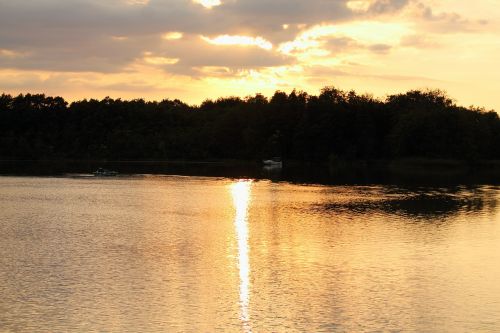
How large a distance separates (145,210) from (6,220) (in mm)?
8943

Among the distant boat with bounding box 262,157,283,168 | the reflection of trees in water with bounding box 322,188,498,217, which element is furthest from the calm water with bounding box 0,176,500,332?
the distant boat with bounding box 262,157,283,168

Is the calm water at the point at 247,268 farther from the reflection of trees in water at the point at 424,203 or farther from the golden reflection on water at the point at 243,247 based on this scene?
the reflection of trees in water at the point at 424,203

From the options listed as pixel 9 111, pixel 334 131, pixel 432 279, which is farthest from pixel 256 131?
pixel 432 279

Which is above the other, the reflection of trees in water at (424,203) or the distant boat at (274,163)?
the distant boat at (274,163)

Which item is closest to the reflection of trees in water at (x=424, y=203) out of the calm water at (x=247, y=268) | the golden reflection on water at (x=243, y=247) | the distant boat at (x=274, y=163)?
the calm water at (x=247, y=268)

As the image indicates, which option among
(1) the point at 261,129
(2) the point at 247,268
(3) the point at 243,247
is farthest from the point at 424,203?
(1) the point at 261,129

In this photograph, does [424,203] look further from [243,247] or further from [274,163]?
[274,163]

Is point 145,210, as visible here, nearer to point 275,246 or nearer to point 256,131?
point 275,246

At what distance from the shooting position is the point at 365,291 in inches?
730

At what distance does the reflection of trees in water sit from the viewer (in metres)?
40.3

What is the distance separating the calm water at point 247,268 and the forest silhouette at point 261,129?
84232mm

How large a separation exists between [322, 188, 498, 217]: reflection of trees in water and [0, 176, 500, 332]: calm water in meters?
0.54

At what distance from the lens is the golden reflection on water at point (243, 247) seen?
A: 16.4 metres

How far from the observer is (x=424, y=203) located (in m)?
46.1
